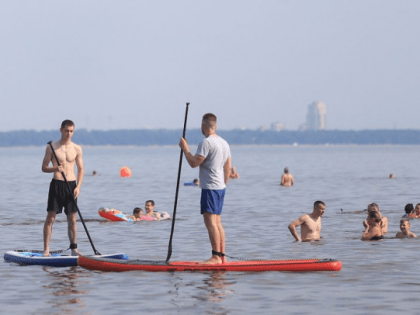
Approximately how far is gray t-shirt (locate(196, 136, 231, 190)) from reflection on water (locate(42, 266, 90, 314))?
7.46ft

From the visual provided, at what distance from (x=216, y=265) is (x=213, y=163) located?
1.54 m

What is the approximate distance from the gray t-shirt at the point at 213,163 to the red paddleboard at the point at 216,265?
1.23 m

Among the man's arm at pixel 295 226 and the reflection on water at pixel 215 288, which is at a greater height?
the man's arm at pixel 295 226

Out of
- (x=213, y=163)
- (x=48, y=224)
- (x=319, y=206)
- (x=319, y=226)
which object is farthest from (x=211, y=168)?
(x=319, y=226)

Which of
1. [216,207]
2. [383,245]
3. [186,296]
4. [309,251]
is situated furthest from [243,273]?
[383,245]

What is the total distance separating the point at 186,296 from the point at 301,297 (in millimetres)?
1467

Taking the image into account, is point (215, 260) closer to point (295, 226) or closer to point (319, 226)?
point (295, 226)

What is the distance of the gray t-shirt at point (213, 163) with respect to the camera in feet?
43.4

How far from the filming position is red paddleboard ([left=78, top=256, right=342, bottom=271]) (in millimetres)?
13555

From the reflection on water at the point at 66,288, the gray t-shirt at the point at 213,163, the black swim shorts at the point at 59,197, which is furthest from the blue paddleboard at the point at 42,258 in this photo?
the gray t-shirt at the point at 213,163

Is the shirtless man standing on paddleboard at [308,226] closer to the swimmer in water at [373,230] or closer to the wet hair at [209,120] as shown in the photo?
the swimmer in water at [373,230]

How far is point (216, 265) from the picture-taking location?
44.4ft

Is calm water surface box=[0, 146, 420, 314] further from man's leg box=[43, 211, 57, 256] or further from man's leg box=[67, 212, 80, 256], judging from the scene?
man's leg box=[67, 212, 80, 256]

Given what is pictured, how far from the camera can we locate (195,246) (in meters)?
18.7
